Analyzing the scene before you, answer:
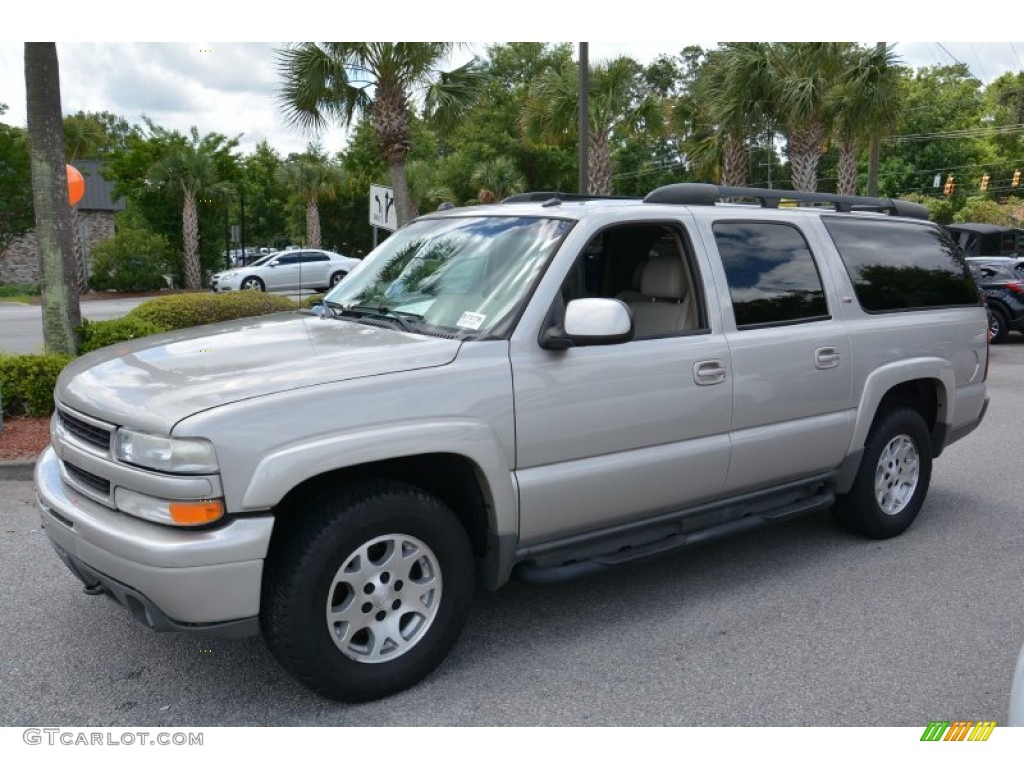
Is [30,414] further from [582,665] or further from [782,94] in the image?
[782,94]

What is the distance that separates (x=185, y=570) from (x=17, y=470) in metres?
4.47

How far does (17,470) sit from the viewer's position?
21.5ft

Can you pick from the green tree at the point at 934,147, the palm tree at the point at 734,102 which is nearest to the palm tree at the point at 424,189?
the palm tree at the point at 734,102

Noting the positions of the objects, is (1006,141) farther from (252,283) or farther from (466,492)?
(466,492)

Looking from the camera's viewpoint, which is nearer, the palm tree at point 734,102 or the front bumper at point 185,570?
the front bumper at point 185,570

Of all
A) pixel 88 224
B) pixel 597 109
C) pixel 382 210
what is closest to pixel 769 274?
pixel 382 210

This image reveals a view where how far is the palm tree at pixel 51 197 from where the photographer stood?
25.7 ft

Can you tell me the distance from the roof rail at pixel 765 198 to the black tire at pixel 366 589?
200 cm

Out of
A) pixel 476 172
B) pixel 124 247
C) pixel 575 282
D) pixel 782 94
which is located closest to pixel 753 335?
pixel 575 282

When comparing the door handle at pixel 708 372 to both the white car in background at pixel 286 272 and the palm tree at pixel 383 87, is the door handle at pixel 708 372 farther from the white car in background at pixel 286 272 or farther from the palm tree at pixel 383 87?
the white car in background at pixel 286 272

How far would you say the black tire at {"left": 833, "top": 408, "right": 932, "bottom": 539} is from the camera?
16.8ft

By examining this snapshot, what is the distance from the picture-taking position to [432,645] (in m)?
3.43

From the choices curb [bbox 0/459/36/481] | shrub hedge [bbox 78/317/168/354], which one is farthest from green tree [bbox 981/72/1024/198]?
curb [bbox 0/459/36/481]

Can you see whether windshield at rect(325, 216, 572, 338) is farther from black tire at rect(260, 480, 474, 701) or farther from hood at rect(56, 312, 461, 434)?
black tire at rect(260, 480, 474, 701)
